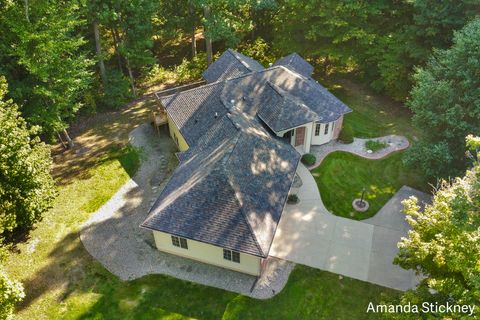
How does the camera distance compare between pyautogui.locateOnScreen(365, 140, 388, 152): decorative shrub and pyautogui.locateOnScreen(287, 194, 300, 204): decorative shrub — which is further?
pyautogui.locateOnScreen(365, 140, 388, 152): decorative shrub

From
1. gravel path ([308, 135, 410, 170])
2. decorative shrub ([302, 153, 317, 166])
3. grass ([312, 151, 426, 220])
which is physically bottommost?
grass ([312, 151, 426, 220])

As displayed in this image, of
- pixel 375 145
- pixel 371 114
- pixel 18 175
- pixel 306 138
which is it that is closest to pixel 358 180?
pixel 375 145

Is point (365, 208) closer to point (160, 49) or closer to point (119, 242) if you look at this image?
point (119, 242)

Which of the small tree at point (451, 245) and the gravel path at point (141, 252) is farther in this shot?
the gravel path at point (141, 252)

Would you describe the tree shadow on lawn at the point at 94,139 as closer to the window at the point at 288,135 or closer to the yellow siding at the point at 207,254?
the yellow siding at the point at 207,254

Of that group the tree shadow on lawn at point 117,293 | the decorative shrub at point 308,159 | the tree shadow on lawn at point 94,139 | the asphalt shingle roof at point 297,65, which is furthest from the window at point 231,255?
the asphalt shingle roof at point 297,65

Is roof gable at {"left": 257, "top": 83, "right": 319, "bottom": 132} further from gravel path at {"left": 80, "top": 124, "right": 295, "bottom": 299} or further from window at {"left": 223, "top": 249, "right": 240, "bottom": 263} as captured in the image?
window at {"left": 223, "top": 249, "right": 240, "bottom": 263}

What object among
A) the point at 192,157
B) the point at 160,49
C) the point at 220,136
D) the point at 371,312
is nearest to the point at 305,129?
the point at 220,136

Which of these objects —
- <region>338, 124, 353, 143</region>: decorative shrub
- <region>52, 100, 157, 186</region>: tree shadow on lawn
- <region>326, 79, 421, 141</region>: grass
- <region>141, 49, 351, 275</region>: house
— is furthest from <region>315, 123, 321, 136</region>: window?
<region>52, 100, 157, 186</region>: tree shadow on lawn
